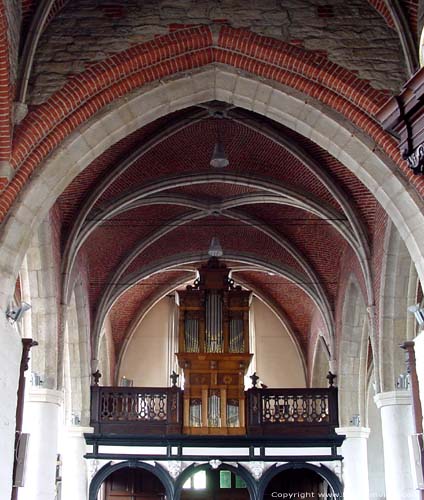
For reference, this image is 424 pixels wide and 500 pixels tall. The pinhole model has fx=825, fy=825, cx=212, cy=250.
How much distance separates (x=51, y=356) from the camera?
15.1 meters

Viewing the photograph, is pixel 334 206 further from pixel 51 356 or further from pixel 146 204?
pixel 51 356

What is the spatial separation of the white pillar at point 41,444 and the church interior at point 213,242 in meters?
0.04

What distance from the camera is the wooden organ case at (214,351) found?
18781 mm

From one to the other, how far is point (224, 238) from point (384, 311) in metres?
6.80

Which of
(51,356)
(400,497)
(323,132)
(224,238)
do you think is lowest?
(400,497)

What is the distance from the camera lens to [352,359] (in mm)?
18969

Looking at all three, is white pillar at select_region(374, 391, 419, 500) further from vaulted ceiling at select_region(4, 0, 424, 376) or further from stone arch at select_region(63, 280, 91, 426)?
stone arch at select_region(63, 280, 91, 426)

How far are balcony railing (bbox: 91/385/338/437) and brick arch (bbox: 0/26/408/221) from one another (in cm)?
927

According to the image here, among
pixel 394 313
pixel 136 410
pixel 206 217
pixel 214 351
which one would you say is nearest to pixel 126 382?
pixel 136 410

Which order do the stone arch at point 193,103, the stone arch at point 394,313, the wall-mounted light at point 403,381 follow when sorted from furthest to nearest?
the stone arch at point 394,313 → the wall-mounted light at point 403,381 → the stone arch at point 193,103

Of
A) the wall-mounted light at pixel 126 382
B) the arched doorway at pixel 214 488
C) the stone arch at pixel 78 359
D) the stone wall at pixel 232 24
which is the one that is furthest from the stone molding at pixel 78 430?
the stone wall at pixel 232 24

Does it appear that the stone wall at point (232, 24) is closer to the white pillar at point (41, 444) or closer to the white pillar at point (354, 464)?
the white pillar at point (41, 444)

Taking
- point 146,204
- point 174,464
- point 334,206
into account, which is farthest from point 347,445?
point 146,204

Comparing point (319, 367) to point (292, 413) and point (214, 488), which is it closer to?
point (292, 413)
